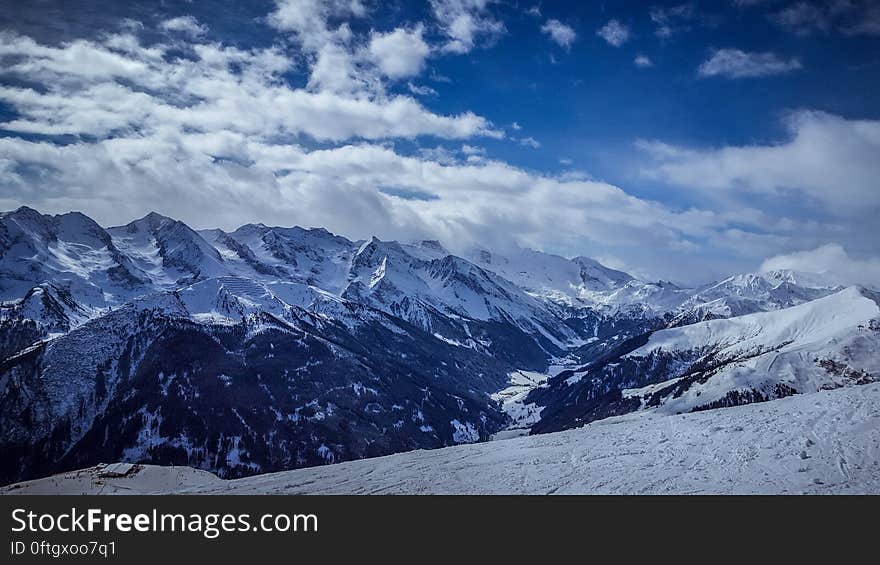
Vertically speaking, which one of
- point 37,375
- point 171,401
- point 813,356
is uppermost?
point 37,375

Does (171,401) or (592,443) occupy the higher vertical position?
(171,401)

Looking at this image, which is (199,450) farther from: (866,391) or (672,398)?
(866,391)

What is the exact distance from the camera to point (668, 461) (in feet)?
97.7

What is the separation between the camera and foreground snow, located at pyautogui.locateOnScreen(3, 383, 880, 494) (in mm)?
25797

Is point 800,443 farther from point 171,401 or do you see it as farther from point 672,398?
point 171,401

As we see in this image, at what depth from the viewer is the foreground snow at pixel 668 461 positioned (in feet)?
84.6
